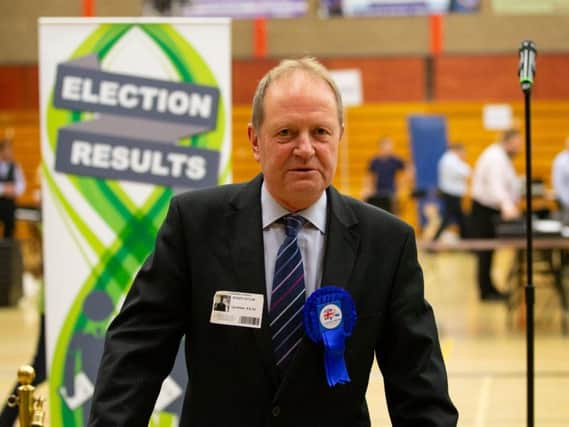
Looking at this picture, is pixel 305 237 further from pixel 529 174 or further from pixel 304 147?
pixel 529 174

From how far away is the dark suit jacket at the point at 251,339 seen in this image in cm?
232

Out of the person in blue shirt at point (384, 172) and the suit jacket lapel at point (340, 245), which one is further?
the person in blue shirt at point (384, 172)

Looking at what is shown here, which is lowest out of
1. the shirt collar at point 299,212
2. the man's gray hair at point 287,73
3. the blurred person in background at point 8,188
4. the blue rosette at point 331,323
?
the blurred person in background at point 8,188

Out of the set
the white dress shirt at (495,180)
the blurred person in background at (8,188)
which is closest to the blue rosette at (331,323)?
the white dress shirt at (495,180)

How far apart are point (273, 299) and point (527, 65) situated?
7.50 ft

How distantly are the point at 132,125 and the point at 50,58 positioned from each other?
42 cm

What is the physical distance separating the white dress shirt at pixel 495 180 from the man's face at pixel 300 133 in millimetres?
9749

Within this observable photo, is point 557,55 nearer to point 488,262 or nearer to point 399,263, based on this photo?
point 488,262

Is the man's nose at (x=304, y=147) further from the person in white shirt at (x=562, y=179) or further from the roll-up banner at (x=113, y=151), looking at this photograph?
the person in white shirt at (x=562, y=179)

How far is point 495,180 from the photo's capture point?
1204 cm

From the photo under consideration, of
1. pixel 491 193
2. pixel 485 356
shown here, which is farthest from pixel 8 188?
pixel 485 356

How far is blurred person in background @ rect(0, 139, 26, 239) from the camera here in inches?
613

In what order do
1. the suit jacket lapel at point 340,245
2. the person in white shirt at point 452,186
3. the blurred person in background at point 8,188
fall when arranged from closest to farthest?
the suit jacket lapel at point 340,245, the person in white shirt at point 452,186, the blurred person in background at point 8,188

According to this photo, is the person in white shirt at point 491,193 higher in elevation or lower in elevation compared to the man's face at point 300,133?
lower
